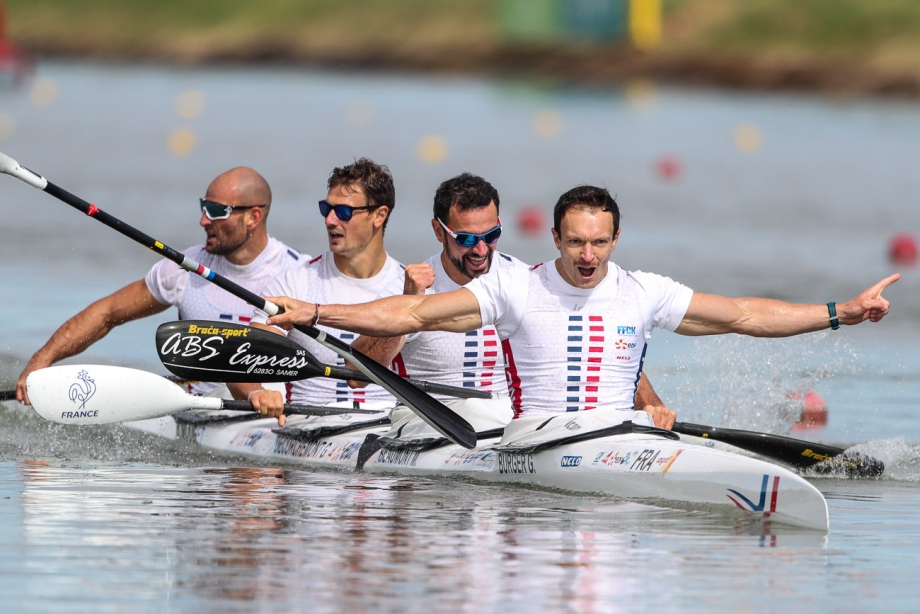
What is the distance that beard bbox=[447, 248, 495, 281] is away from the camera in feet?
31.6

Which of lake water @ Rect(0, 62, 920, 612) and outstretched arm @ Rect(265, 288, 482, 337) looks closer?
lake water @ Rect(0, 62, 920, 612)

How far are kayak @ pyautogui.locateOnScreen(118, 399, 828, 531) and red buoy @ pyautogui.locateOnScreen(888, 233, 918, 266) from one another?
11889 mm

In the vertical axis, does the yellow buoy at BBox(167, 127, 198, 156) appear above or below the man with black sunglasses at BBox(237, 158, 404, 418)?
above

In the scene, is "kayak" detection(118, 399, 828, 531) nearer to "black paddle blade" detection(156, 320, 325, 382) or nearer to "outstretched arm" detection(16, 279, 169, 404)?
"black paddle blade" detection(156, 320, 325, 382)

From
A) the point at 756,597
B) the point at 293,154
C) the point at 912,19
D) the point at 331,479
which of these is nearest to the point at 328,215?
the point at 331,479

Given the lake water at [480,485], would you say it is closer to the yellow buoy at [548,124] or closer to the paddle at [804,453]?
the paddle at [804,453]

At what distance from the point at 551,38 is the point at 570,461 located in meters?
55.4

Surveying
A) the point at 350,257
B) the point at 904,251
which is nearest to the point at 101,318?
the point at 350,257

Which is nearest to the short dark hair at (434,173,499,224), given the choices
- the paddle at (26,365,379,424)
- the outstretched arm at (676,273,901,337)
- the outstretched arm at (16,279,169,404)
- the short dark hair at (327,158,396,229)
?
the short dark hair at (327,158,396,229)

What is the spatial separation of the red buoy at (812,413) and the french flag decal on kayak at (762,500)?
3.69 m

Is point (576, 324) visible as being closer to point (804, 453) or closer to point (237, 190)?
point (804, 453)

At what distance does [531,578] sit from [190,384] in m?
4.95

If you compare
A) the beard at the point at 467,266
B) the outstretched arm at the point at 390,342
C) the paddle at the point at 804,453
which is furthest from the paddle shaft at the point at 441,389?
the paddle at the point at 804,453

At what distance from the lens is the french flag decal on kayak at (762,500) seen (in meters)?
8.50
